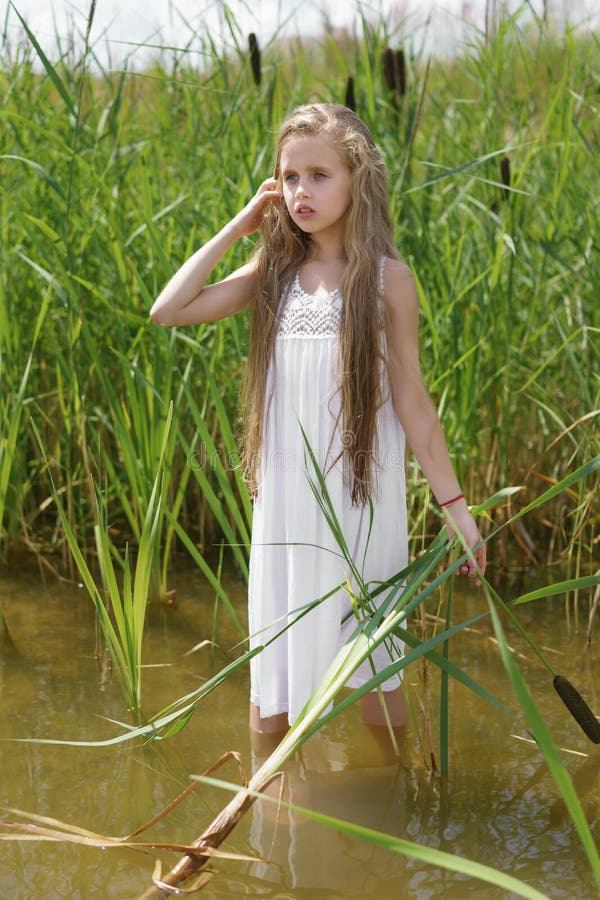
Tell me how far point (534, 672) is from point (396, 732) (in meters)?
0.57

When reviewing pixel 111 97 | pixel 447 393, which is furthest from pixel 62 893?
pixel 111 97

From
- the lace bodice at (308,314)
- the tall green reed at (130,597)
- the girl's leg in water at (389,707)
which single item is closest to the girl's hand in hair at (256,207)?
the lace bodice at (308,314)

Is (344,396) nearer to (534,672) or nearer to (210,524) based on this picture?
(534,672)

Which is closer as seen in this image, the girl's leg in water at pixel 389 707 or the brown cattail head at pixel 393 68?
the girl's leg in water at pixel 389 707

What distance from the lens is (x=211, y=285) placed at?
2.06 metres

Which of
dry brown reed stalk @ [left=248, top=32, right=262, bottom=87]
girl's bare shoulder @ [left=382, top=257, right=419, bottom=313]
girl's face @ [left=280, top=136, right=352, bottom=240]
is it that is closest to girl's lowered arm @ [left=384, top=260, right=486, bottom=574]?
girl's bare shoulder @ [left=382, top=257, right=419, bottom=313]

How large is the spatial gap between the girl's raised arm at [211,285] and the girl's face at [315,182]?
0.37 ft

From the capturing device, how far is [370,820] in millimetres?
1960

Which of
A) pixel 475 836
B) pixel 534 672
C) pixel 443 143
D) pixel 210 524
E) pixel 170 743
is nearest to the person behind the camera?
pixel 475 836

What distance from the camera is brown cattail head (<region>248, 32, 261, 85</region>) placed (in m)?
2.79

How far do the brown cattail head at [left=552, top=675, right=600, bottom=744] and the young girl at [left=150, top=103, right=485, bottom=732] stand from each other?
0.25 meters

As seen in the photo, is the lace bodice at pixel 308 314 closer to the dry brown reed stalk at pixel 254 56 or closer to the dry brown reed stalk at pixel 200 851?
the dry brown reed stalk at pixel 200 851

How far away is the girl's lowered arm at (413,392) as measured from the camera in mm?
1944

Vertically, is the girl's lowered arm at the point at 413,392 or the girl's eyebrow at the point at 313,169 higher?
the girl's eyebrow at the point at 313,169
